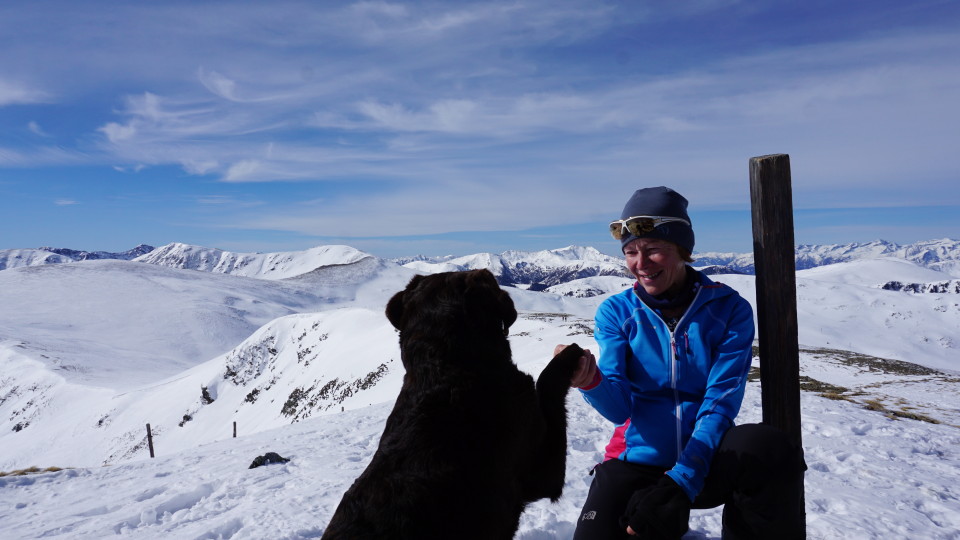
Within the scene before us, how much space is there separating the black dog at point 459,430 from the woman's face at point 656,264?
0.70m

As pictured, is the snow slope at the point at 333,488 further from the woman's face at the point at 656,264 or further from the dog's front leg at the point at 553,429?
the woman's face at the point at 656,264

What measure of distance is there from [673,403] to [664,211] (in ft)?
3.90

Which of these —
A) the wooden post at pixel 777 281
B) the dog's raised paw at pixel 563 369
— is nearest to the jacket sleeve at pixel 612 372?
the dog's raised paw at pixel 563 369

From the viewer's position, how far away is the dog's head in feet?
9.73

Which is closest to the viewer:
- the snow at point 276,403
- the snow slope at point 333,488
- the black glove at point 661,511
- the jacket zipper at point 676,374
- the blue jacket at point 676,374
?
the black glove at point 661,511

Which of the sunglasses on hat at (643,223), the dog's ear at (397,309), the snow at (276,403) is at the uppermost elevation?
the sunglasses on hat at (643,223)

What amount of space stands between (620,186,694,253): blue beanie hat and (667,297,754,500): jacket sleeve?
0.53m

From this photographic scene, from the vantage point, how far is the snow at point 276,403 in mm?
5797

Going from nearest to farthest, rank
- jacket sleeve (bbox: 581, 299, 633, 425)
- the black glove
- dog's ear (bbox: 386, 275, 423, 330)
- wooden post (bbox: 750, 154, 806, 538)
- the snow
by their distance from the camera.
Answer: the black glove, jacket sleeve (bbox: 581, 299, 633, 425), dog's ear (bbox: 386, 275, 423, 330), wooden post (bbox: 750, 154, 806, 538), the snow

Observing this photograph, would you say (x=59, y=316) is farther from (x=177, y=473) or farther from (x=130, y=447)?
(x=177, y=473)

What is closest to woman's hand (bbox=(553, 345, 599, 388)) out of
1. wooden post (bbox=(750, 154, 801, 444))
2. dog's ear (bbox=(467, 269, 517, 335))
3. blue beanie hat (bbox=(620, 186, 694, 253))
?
dog's ear (bbox=(467, 269, 517, 335))

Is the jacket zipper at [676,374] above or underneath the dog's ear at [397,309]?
underneath

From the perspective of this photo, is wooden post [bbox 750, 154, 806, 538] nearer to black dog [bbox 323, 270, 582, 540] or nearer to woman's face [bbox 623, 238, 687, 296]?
woman's face [bbox 623, 238, 687, 296]

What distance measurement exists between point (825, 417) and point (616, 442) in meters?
8.62
